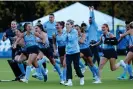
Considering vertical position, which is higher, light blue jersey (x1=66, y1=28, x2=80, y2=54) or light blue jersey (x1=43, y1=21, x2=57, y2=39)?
light blue jersey (x1=43, y1=21, x2=57, y2=39)

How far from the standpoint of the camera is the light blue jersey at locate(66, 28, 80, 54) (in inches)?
683

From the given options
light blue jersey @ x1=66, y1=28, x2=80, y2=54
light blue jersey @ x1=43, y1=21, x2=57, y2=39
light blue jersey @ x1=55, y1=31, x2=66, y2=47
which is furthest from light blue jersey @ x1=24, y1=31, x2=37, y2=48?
light blue jersey @ x1=43, y1=21, x2=57, y2=39

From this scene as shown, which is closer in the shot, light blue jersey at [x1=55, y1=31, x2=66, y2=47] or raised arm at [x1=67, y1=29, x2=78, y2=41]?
raised arm at [x1=67, y1=29, x2=78, y2=41]

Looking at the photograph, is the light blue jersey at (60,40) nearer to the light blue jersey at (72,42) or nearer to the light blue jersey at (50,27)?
the light blue jersey at (72,42)

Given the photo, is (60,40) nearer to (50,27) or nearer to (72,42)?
(72,42)

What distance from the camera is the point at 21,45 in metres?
19.4

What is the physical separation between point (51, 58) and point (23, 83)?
1.33 metres

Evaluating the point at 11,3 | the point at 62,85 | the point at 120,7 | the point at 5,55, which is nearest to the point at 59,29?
the point at 62,85

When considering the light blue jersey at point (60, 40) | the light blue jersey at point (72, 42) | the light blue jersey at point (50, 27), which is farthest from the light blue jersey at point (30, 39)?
the light blue jersey at point (50, 27)

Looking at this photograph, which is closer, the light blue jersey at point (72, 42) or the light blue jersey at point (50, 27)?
the light blue jersey at point (72, 42)

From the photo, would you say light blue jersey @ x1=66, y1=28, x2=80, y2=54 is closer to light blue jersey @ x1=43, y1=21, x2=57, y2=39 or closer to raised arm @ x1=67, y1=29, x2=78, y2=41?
raised arm @ x1=67, y1=29, x2=78, y2=41

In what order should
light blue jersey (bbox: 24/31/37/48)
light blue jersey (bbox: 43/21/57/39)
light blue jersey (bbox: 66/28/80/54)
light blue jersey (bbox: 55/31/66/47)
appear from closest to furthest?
1. light blue jersey (bbox: 66/28/80/54)
2. light blue jersey (bbox: 55/31/66/47)
3. light blue jersey (bbox: 24/31/37/48)
4. light blue jersey (bbox: 43/21/57/39)

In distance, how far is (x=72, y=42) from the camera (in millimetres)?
17391

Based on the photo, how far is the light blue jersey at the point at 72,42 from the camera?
1734 cm
